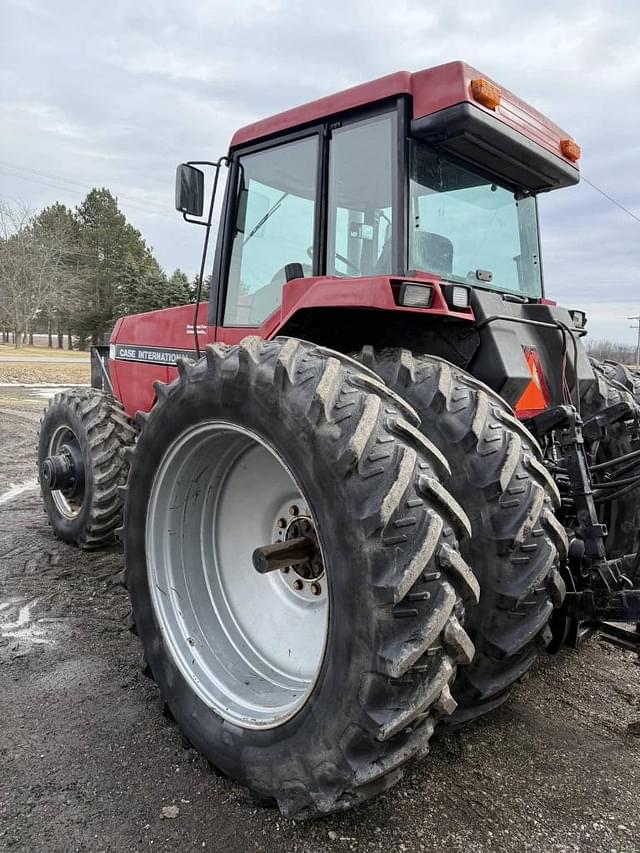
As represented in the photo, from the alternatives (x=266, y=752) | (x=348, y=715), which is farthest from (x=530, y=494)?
(x=266, y=752)

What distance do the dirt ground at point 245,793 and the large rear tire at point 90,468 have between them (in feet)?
4.12

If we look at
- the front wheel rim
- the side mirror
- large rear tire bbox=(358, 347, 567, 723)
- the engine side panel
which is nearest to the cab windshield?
large rear tire bbox=(358, 347, 567, 723)

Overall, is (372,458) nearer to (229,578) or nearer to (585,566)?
(585,566)

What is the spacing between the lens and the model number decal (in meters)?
4.44

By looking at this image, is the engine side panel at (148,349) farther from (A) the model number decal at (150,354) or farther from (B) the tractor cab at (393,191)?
(B) the tractor cab at (393,191)

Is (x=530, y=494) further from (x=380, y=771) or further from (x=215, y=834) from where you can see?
(x=215, y=834)

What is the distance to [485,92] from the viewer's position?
259 cm

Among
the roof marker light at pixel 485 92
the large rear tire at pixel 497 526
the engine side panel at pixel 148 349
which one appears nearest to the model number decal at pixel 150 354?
the engine side panel at pixel 148 349

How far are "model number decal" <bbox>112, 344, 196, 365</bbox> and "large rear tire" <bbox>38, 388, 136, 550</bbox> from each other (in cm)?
36

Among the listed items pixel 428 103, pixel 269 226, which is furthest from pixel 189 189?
pixel 428 103

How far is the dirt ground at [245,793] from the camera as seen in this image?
1.94m

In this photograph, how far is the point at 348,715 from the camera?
1.75 meters

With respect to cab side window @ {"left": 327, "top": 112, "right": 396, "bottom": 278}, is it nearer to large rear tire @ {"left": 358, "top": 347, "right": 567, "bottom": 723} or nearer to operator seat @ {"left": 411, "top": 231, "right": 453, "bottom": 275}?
operator seat @ {"left": 411, "top": 231, "right": 453, "bottom": 275}

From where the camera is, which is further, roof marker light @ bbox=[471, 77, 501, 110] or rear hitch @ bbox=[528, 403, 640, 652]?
roof marker light @ bbox=[471, 77, 501, 110]
